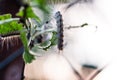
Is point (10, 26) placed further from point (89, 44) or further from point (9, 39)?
point (89, 44)

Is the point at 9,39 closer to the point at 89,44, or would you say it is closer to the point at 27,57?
the point at 27,57

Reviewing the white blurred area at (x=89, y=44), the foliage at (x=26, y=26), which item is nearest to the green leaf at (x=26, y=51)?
the foliage at (x=26, y=26)

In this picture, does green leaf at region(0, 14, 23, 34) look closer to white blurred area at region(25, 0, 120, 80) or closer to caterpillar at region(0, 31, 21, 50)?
caterpillar at region(0, 31, 21, 50)

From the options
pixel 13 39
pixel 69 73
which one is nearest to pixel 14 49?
pixel 13 39

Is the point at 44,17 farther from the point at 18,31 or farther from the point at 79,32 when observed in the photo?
the point at 79,32

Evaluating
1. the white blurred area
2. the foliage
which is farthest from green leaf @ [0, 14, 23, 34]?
the white blurred area

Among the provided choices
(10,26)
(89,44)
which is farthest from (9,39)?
(89,44)

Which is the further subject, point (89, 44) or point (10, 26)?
point (89, 44)

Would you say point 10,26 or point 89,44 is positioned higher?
point 10,26

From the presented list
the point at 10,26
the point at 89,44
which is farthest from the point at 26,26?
the point at 89,44

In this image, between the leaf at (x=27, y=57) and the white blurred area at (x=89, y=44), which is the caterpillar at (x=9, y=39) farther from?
the white blurred area at (x=89, y=44)
